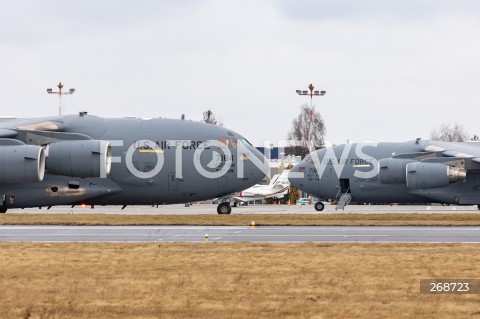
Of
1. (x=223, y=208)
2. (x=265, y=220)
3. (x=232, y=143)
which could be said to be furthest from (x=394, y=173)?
(x=265, y=220)

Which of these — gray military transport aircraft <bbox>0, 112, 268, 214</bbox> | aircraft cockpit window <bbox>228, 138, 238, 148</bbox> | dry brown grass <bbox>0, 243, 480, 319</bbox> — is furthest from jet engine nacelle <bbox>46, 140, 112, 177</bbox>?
dry brown grass <bbox>0, 243, 480, 319</bbox>

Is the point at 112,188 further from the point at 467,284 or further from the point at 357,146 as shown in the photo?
the point at 467,284

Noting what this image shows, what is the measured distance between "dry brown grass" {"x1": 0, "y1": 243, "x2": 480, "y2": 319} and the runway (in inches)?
107

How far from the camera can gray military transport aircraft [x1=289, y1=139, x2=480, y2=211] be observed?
47469 mm

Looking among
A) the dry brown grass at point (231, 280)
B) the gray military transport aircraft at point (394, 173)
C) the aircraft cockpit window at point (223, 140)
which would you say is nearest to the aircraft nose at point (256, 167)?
the aircraft cockpit window at point (223, 140)

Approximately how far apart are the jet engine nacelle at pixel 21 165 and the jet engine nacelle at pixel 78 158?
776 millimetres

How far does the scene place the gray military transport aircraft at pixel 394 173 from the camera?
47.5 meters

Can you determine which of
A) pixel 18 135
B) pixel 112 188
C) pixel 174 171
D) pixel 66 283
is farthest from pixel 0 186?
pixel 66 283

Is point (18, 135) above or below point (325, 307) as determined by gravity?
above

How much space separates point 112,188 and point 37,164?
4.08 meters

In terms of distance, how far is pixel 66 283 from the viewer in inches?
666

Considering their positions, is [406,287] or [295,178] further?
[295,178]

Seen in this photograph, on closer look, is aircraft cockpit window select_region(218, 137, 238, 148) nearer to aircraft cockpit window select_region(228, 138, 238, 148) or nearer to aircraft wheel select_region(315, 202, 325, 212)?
aircraft cockpit window select_region(228, 138, 238, 148)

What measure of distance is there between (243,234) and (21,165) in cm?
1087
